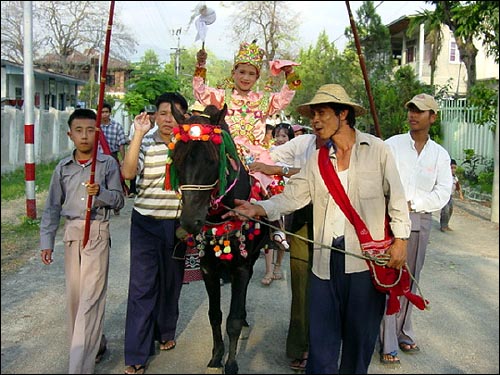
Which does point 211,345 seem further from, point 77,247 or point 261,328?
point 77,247

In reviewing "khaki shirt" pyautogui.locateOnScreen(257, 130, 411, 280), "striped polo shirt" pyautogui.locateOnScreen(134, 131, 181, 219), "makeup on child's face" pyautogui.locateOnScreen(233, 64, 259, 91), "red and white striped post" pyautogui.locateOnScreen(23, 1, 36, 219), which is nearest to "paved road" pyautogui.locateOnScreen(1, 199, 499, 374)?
"khaki shirt" pyautogui.locateOnScreen(257, 130, 411, 280)

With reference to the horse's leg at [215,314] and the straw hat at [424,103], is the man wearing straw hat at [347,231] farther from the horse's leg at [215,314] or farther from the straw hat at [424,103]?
the straw hat at [424,103]

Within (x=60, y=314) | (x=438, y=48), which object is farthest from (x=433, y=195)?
(x=438, y=48)

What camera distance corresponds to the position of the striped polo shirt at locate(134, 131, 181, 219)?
167 inches

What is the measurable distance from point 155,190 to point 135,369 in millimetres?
1295

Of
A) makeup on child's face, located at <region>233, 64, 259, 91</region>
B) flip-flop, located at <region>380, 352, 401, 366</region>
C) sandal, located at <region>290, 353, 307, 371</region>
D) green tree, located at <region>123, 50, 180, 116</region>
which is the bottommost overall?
sandal, located at <region>290, 353, 307, 371</region>

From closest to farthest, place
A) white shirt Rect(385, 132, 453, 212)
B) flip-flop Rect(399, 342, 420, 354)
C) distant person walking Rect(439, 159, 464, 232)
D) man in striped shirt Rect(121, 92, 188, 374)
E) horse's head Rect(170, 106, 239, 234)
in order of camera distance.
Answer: horse's head Rect(170, 106, 239, 234) < man in striped shirt Rect(121, 92, 188, 374) < white shirt Rect(385, 132, 453, 212) < flip-flop Rect(399, 342, 420, 354) < distant person walking Rect(439, 159, 464, 232)

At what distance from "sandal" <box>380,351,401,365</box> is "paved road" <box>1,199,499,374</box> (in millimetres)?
73

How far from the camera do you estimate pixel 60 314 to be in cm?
526

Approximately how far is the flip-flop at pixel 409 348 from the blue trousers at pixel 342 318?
1.45 meters

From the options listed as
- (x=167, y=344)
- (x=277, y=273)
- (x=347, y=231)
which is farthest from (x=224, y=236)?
(x=277, y=273)

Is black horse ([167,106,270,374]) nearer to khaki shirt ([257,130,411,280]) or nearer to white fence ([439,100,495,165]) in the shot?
khaki shirt ([257,130,411,280])

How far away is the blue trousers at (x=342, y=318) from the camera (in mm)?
3297

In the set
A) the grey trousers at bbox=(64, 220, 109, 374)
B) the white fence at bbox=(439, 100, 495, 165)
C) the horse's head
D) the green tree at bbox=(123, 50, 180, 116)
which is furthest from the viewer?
the green tree at bbox=(123, 50, 180, 116)
